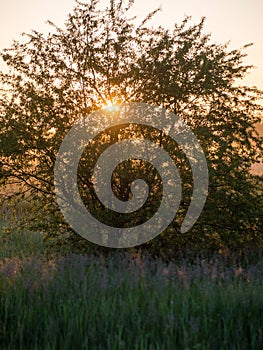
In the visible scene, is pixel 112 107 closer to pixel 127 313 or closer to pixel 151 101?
pixel 151 101

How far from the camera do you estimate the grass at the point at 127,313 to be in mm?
4555

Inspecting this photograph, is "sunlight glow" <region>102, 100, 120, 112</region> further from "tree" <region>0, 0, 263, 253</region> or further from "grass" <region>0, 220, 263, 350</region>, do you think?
"grass" <region>0, 220, 263, 350</region>

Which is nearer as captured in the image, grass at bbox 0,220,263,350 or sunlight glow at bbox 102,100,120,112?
grass at bbox 0,220,263,350

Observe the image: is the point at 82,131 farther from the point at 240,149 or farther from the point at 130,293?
the point at 130,293

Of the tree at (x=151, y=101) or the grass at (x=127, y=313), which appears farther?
the tree at (x=151, y=101)

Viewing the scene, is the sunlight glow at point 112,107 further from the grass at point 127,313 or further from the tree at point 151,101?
the grass at point 127,313

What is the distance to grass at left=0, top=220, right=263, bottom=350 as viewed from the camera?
455 cm

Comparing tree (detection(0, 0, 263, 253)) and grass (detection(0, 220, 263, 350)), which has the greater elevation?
tree (detection(0, 0, 263, 253))

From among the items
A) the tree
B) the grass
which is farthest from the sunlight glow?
the grass

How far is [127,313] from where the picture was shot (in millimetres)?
4922

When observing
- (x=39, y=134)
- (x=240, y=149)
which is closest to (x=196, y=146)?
(x=240, y=149)

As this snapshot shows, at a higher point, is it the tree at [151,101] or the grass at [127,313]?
the tree at [151,101]

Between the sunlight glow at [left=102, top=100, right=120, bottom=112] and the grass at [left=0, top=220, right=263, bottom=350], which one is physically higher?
the sunlight glow at [left=102, top=100, right=120, bottom=112]

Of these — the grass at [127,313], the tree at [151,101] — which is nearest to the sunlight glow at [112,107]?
the tree at [151,101]
